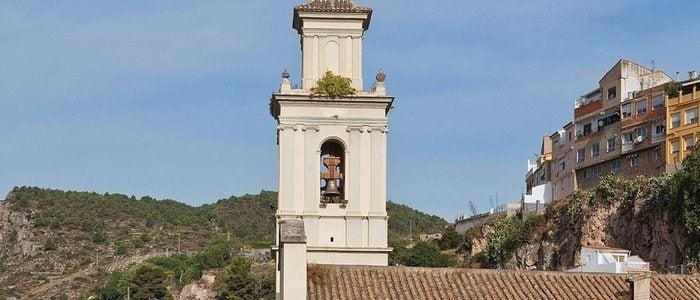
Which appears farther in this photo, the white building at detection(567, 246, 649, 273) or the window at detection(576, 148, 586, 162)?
the window at detection(576, 148, 586, 162)

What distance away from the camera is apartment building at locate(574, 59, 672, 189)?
9662 centimetres

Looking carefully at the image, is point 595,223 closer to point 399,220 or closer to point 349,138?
point 349,138

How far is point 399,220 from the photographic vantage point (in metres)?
196

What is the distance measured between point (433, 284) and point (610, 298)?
3.76m

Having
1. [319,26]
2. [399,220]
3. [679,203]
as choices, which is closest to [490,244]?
[679,203]

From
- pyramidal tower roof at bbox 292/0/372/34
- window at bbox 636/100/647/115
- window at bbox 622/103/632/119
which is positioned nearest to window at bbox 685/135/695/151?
window at bbox 636/100/647/115

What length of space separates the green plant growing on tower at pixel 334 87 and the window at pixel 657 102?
56.8 meters

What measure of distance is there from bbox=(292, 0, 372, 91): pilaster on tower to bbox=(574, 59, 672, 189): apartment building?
5810 centimetres

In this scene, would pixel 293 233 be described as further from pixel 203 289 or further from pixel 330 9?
pixel 203 289

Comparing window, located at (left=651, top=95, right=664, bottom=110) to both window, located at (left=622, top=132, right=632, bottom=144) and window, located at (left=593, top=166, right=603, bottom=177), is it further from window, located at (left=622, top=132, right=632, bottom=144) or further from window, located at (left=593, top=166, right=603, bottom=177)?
window, located at (left=593, top=166, right=603, bottom=177)

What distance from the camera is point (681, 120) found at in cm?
8894

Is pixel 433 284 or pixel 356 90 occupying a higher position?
pixel 356 90

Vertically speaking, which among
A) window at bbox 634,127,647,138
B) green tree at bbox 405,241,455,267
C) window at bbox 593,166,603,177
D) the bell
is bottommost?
green tree at bbox 405,241,455,267

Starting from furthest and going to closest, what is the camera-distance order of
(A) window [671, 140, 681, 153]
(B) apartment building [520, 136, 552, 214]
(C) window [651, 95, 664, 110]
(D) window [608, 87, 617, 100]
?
(B) apartment building [520, 136, 552, 214], (D) window [608, 87, 617, 100], (C) window [651, 95, 664, 110], (A) window [671, 140, 681, 153]
